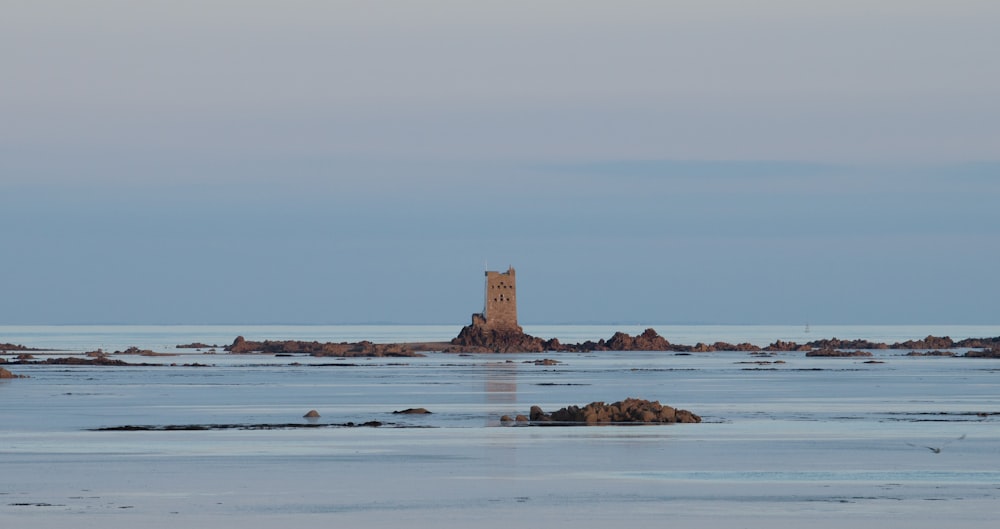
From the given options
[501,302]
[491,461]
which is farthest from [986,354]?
[491,461]

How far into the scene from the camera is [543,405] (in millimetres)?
43312

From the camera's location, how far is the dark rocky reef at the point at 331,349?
329 ft

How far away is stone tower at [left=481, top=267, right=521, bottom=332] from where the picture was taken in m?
106

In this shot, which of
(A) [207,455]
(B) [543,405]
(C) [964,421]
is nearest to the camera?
(A) [207,455]

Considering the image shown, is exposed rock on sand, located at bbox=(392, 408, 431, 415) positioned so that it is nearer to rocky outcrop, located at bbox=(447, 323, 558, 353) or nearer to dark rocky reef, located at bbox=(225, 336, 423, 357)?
dark rocky reef, located at bbox=(225, 336, 423, 357)

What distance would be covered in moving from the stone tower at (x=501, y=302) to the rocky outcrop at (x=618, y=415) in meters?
69.2

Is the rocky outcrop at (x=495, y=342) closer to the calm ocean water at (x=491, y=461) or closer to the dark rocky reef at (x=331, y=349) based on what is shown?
the dark rocky reef at (x=331, y=349)

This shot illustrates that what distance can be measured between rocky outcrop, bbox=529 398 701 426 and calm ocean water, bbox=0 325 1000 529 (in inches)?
36.4

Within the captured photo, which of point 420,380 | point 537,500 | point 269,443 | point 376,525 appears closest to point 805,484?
point 537,500

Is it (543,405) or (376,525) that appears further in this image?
(543,405)

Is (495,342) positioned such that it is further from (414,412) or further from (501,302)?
(414,412)

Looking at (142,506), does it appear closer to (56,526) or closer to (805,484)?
(56,526)

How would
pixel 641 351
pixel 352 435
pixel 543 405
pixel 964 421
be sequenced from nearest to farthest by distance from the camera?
pixel 352 435 < pixel 964 421 < pixel 543 405 < pixel 641 351

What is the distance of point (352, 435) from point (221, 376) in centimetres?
3540
